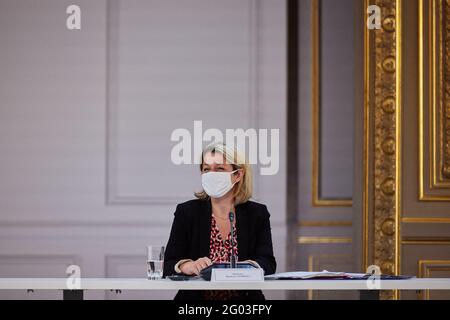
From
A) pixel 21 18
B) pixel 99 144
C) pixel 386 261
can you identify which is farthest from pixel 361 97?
pixel 21 18

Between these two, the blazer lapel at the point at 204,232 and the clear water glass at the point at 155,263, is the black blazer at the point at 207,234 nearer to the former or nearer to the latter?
the blazer lapel at the point at 204,232

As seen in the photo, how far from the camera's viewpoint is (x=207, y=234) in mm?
3125

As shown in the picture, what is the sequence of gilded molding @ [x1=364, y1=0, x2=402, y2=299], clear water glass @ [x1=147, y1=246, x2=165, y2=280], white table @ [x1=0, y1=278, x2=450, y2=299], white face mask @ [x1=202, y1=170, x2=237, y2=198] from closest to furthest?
white table @ [x1=0, y1=278, x2=450, y2=299]
clear water glass @ [x1=147, y1=246, x2=165, y2=280]
white face mask @ [x1=202, y1=170, x2=237, y2=198]
gilded molding @ [x1=364, y1=0, x2=402, y2=299]

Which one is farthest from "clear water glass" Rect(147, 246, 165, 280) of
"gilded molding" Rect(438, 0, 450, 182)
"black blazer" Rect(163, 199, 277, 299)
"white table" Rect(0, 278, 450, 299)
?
"gilded molding" Rect(438, 0, 450, 182)

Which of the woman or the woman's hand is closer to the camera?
the woman's hand

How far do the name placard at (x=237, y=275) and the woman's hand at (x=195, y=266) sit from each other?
137 millimetres

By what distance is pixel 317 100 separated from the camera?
4957mm

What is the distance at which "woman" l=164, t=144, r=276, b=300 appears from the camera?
3.11 m

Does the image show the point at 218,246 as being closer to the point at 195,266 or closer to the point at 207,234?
the point at 207,234

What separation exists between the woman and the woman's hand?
8cm

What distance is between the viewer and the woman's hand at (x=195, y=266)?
9.46 ft

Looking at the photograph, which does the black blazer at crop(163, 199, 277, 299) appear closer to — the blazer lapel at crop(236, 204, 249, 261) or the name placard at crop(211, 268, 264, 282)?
the blazer lapel at crop(236, 204, 249, 261)

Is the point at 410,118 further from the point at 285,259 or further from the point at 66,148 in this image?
the point at 66,148

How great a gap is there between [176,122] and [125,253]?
2.37 ft
